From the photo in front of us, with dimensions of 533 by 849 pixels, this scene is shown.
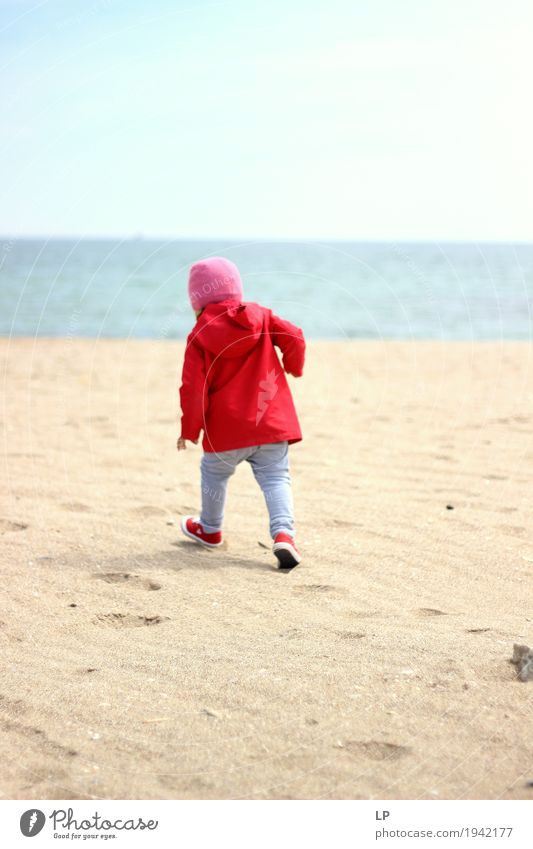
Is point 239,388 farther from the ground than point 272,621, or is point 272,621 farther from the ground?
point 239,388

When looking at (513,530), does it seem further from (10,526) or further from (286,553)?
(10,526)

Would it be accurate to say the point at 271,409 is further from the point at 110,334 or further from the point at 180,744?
the point at 110,334

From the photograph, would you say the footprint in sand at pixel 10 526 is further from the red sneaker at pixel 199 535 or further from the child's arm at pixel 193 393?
the child's arm at pixel 193 393

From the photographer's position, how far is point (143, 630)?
3.79m

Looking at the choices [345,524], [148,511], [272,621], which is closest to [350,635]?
[272,621]

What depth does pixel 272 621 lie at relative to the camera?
383 centimetres

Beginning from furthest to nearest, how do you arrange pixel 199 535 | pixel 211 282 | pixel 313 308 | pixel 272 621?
pixel 313 308 < pixel 199 535 < pixel 211 282 < pixel 272 621

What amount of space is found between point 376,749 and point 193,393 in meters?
2.26

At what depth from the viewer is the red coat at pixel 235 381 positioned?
14.9 feet

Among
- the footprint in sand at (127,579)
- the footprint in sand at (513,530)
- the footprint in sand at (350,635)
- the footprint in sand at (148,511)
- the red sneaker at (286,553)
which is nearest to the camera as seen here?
the footprint in sand at (350,635)

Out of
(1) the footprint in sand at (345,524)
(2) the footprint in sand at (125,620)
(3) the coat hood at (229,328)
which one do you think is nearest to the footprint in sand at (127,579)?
(2) the footprint in sand at (125,620)

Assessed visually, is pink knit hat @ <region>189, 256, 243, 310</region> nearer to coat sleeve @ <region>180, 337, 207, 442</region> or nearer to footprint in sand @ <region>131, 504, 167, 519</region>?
coat sleeve @ <region>180, 337, 207, 442</region>

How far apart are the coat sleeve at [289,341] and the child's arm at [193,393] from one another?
0.43 m

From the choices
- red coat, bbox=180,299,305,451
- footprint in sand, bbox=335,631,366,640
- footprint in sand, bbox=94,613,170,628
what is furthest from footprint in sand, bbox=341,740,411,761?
red coat, bbox=180,299,305,451
